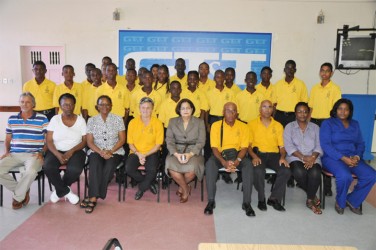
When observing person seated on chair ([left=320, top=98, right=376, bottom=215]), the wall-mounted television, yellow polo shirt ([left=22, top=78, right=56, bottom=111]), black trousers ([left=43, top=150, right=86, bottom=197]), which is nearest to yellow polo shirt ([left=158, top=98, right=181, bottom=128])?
black trousers ([left=43, top=150, right=86, bottom=197])

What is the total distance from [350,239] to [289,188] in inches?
57.2

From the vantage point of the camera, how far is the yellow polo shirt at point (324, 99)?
4.55 meters

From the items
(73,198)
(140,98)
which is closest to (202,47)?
(140,98)

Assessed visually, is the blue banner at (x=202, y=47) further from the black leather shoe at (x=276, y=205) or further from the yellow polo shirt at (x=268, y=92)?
the black leather shoe at (x=276, y=205)

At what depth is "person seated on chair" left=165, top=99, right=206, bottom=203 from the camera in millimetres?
3770

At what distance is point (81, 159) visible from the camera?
148 inches

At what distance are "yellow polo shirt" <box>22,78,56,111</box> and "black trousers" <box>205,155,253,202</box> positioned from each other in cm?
266

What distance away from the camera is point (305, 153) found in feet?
12.7

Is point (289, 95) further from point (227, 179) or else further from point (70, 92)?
point (70, 92)

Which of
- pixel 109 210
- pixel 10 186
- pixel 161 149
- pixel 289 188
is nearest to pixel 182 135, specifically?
pixel 161 149

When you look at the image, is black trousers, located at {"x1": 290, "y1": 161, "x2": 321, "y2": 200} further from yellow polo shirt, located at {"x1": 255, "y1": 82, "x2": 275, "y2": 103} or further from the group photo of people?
yellow polo shirt, located at {"x1": 255, "y1": 82, "x2": 275, "y2": 103}

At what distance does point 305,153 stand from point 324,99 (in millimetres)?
1167

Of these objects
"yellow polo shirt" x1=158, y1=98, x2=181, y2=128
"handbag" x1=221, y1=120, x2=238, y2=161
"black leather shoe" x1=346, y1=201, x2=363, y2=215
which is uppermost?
"yellow polo shirt" x1=158, y1=98, x2=181, y2=128

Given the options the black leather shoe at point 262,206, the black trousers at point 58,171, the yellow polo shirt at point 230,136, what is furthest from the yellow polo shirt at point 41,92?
the black leather shoe at point 262,206
